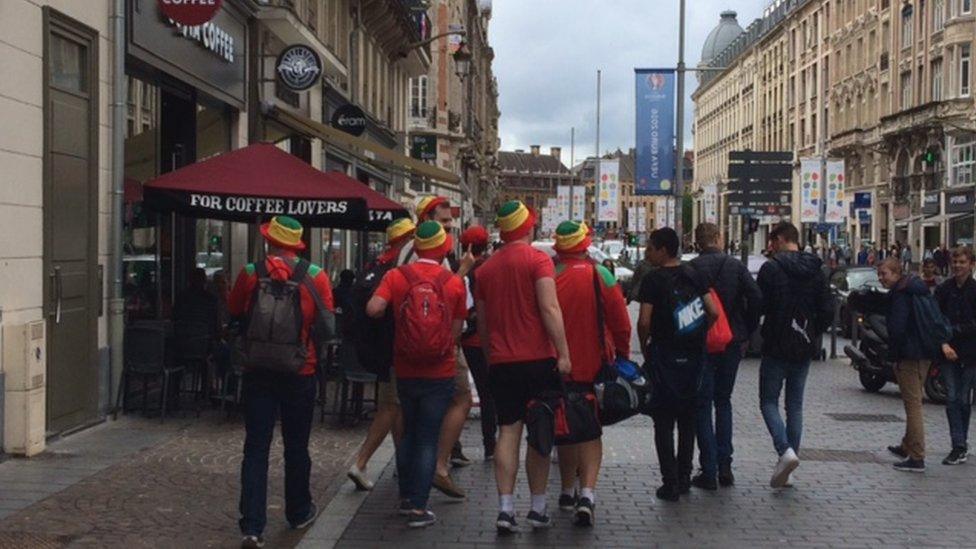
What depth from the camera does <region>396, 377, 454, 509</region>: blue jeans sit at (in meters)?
7.71

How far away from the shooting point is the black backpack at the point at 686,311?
8.63 metres

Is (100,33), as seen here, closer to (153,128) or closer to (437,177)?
(153,128)

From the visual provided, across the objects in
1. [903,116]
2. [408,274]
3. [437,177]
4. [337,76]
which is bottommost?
[408,274]

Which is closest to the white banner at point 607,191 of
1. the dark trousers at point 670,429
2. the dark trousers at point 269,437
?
the dark trousers at point 670,429

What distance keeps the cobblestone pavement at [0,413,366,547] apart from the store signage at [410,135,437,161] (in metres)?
27.3

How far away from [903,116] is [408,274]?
60.8 m

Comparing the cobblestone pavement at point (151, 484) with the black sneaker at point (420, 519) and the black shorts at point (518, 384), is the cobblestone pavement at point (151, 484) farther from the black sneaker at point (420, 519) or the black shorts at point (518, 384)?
the black shorts at point (518, 384)

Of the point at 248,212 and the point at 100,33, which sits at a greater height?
the point at 100,33

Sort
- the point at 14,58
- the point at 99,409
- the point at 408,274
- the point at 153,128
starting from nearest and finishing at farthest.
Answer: the point at 408,274 → the point at 14,58 → the point at 99,409 → the point at 153,128

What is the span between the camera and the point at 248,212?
11.7 meters

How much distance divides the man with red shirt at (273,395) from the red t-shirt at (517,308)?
98 centimetres

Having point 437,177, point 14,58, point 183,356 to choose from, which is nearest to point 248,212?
point 183,356

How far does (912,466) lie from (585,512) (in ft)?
11.7

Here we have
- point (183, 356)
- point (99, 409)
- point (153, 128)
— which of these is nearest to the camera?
point (99, 409)
